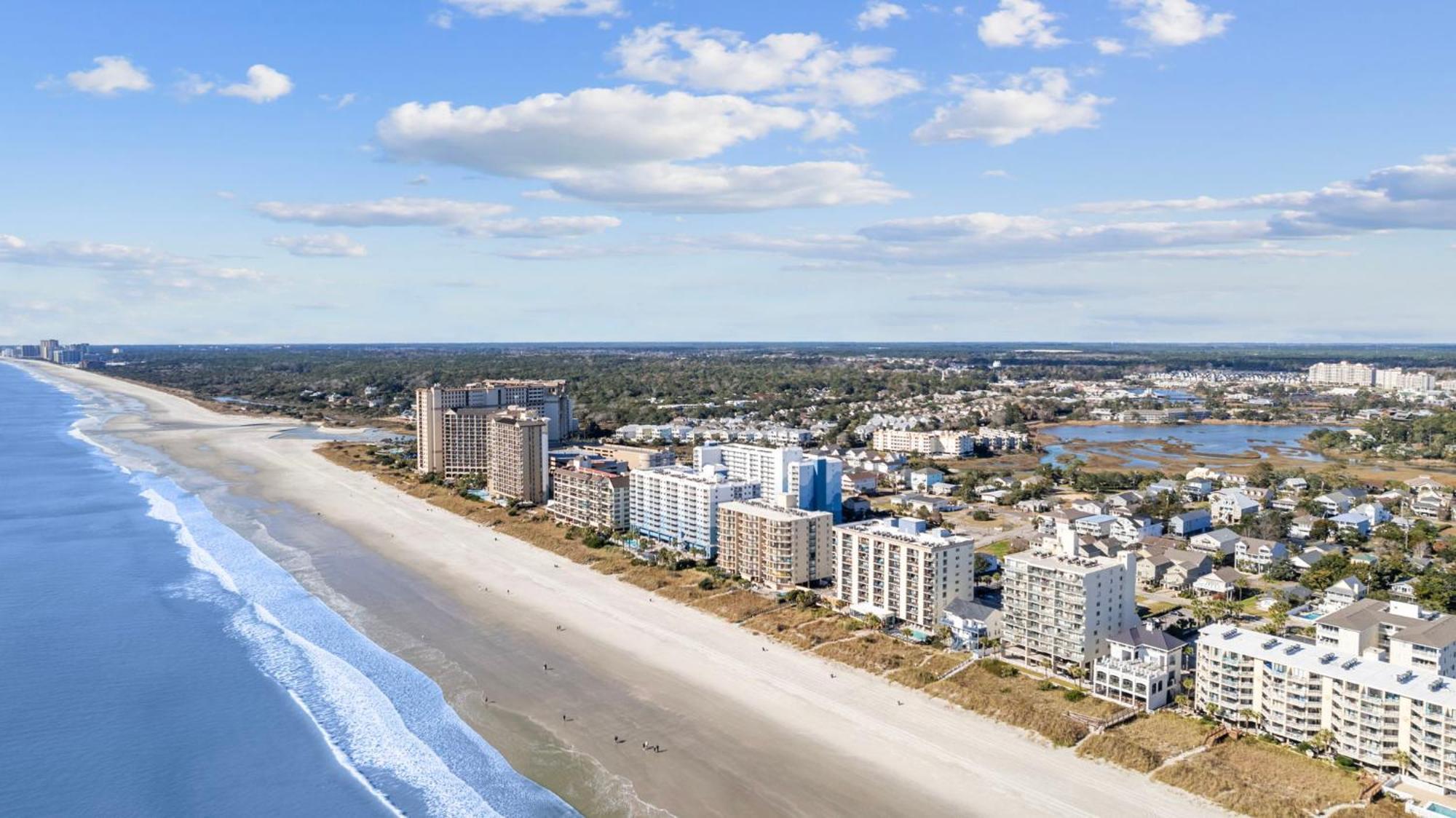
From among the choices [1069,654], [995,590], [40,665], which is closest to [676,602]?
[995,590]

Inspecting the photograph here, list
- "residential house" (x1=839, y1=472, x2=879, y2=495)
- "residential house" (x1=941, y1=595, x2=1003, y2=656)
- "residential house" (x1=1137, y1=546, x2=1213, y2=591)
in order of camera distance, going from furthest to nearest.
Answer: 1. "residential house" (x1=839, y1=472, x2=879, y2=495)
2. "residential house" (x1=1137, y1=546, x2=1213, y2=591)
3. "residential house" (x1=941, y1=595, x2=1003, y2=656)

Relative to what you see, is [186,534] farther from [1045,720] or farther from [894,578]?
[1045,720]

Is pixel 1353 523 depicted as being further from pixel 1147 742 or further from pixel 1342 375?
pixel 1342 375

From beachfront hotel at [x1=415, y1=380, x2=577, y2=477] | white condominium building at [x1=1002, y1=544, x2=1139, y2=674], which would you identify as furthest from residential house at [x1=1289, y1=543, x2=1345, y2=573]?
beachfront hotel at [x1=415, y1=380, x2=577, y2=477]

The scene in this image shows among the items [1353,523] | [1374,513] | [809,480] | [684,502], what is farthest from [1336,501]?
[684,502]

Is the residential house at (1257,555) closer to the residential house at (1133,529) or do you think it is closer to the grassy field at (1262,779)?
the residential house at (1133,529)

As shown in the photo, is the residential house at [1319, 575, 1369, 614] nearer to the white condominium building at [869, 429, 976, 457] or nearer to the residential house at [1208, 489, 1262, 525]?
the residential house at [1208, 489, 1262, 525]

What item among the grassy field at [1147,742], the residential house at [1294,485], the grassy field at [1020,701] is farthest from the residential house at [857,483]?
the grassy field at [1147,742]
